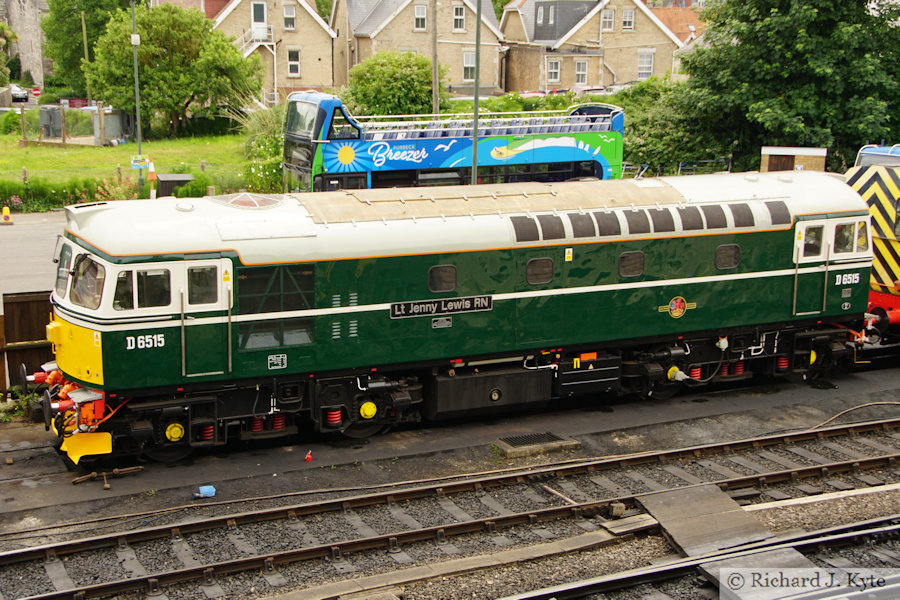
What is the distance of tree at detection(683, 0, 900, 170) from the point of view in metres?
25.0

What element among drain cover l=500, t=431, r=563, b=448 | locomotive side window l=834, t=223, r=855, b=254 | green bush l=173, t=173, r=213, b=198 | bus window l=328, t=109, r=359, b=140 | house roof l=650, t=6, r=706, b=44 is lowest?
drain cover l=500, t=431, r=563, b=448

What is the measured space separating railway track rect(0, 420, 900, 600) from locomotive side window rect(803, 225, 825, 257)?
349 centimetres

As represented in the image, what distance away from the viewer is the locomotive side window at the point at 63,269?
12.4m

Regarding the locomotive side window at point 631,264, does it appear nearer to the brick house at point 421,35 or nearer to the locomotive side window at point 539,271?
the locomotive side window at point 539,271

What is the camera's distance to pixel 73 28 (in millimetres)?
64188

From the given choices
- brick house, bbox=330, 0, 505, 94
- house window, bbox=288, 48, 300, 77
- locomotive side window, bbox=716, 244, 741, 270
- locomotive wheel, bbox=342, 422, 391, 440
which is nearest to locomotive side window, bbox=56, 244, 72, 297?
locomotive wheel, bbox=342, 422, 391, 440

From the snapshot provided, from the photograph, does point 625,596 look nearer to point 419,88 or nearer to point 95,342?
point 95,342

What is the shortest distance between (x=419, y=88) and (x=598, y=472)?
80.3ft

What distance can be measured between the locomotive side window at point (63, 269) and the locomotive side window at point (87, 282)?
25cm

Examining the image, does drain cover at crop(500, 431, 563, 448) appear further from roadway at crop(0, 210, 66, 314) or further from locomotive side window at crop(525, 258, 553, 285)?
roadway at crop(0, 210, 66, 314)

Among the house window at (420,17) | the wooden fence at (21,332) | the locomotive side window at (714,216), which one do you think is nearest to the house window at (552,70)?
the house window at (420,17)

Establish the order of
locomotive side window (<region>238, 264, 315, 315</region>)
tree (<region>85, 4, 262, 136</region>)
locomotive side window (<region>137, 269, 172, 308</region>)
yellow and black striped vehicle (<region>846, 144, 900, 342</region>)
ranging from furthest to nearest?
tree (<region>85, 4, 262, 136</region>)
yellow and black striped vehicle (<region>846, 144, 900, 342</region>)
locomotive side window (<region>238, 264, 315, 315</region>)
locomotive side window (<region>137, 269, 172, 308</region>)

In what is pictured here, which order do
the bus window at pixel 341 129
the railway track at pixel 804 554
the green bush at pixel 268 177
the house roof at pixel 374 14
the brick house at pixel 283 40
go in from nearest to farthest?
the railway track at pixel 804 554 < the bus window at pixel 341 129 < the green bush at pixel 268 177 < the house roof at pixel 374 14 < the brick house at pixel 283 40

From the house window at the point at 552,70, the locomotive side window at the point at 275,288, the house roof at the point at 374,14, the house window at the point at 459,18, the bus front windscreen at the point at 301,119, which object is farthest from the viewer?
the house window at the point at 552,70
